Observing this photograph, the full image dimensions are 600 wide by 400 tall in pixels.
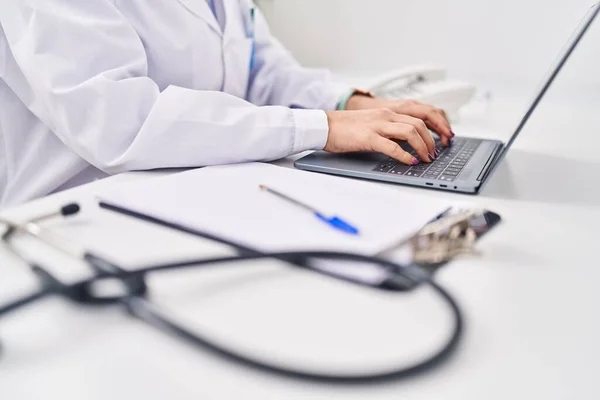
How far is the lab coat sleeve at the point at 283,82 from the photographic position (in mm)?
1100

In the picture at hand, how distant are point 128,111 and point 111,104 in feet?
0.07

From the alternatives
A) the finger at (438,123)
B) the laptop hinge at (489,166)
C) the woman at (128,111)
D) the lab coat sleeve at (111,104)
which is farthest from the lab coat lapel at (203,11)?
the laptop hinge at (489,166)

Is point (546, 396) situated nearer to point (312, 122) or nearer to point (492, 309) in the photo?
point (492, 309)

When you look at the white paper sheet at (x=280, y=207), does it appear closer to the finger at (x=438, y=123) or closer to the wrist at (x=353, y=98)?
the finger at (x=438, y=123)

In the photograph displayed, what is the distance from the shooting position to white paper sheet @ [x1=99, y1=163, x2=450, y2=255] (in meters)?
0.43

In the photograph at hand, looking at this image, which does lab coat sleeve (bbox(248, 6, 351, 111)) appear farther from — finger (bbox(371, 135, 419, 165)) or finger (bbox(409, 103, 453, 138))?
finger (bbox(371, 135, 419, 165))

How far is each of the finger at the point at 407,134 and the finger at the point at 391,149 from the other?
2 centimetres

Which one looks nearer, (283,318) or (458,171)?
(283,318)

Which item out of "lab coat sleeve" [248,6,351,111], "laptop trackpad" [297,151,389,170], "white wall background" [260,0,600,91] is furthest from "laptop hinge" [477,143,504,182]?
"white wall background" [260,0,600,91]

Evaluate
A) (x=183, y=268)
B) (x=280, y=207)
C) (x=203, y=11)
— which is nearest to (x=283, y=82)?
(x=203, y=11)

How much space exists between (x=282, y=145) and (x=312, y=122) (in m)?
0.05

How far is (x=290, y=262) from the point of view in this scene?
0.40m

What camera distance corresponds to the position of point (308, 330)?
0.33m

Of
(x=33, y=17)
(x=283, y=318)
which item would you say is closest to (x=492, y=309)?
(x=283, y=318)
